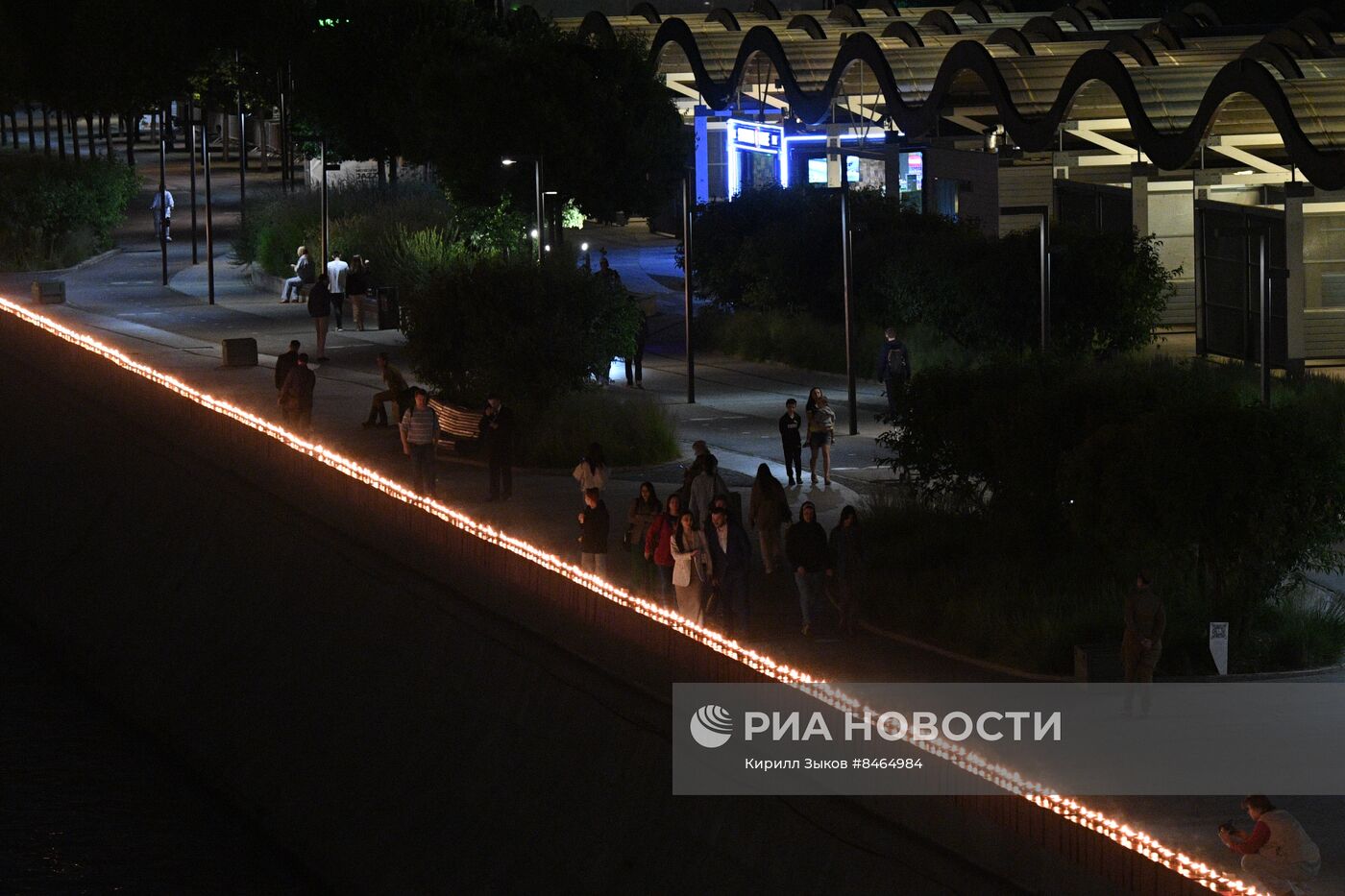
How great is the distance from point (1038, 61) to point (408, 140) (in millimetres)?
17406

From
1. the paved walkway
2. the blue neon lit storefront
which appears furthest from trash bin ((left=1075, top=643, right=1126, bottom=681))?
the blue neon lit storefront

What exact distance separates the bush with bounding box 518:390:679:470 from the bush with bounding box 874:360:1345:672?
7.73m

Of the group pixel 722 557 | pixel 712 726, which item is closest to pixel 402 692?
pixel 722 557

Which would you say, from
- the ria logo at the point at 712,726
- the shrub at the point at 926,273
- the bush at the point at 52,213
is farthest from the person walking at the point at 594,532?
the bush at the point at 52,213

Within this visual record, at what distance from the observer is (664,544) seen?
1919cm

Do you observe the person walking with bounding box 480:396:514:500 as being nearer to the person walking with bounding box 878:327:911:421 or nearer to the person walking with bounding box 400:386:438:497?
the person walking with bounding box 400:386:438:497

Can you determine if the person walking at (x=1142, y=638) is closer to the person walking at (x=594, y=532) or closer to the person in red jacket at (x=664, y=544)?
the person in red jacket at (x=664, y=544)

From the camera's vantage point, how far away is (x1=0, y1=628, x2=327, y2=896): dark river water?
20.0m

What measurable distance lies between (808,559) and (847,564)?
355mm

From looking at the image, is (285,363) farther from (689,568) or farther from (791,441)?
(689,568)

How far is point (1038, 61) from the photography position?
4625 centimetres

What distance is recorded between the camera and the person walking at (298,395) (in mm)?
29719

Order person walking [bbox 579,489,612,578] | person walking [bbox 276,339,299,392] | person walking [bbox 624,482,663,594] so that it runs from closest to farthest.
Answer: person walking [bbox 624,482,663,594], person walking [bbox 579,489,612,578], person walking [bbox 276,339,299,392]

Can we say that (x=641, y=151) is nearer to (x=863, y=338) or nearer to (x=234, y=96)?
(x=863, y=338)
